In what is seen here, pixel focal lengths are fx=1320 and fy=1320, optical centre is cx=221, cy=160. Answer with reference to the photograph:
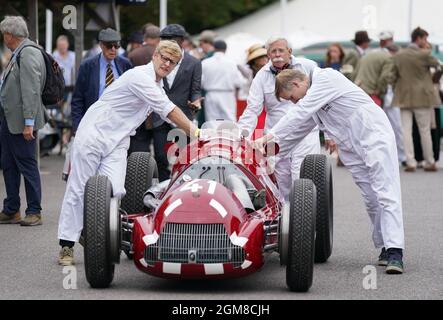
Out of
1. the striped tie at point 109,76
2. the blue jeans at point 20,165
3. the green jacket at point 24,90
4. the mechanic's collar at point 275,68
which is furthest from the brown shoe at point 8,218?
the mechanic's collar at point 275,68

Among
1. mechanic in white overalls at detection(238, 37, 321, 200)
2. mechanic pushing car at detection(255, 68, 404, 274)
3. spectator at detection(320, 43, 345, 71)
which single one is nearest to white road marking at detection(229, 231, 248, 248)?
mechanic pushing car at detection(255, 68, 404, 274)

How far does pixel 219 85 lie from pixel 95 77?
8254mm

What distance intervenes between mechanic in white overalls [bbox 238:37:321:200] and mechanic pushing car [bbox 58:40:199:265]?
4.63 ft

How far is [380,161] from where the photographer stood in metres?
10.2

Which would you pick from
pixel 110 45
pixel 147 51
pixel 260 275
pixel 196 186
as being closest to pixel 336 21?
pixel 147 51

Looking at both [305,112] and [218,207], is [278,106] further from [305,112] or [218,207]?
[218,207]

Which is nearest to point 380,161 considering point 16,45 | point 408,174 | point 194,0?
point 16,45

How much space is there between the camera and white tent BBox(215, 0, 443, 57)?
31266 millimetres

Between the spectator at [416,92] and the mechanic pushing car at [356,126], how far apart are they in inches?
388

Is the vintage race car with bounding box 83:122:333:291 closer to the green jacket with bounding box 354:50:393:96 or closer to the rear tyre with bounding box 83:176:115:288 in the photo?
the rear tyre with bounding box 83:176:115:288

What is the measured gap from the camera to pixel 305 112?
1022 cm

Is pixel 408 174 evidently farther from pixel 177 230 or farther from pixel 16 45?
pixel 177 230
